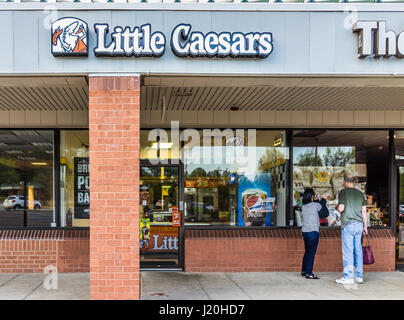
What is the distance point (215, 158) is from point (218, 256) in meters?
2.01

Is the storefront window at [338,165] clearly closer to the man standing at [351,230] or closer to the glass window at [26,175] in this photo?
the man standing at [351,230]

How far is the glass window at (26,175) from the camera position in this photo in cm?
801

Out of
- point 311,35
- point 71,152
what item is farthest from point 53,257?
point 311,35

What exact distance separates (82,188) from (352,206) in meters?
5.28

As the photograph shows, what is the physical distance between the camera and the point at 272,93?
647 cm

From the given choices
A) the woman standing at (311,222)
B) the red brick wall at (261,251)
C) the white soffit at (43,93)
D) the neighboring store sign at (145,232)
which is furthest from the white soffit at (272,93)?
the red brick wall at (261,251)

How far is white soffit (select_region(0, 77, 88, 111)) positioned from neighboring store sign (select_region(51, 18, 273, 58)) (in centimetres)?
50

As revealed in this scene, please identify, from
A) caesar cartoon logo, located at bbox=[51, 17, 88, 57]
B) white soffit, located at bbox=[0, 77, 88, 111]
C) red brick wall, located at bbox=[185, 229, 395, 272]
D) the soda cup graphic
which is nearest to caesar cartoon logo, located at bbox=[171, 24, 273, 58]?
caesar cartoon logo, located at bbox=[51, 17, 88, 57]

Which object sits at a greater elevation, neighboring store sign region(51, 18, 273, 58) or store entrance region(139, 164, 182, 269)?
neighboring store sign region(51, 18, 273, 58)

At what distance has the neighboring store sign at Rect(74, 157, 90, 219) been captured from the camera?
8086mm

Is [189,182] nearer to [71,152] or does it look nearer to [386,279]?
[71,152]

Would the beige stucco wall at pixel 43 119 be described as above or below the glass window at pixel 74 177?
above

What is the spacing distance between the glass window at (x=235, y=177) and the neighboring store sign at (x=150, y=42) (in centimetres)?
311

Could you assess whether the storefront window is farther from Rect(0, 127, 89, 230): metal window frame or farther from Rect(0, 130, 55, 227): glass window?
Rect(0, 130, 55, 227): glass window
